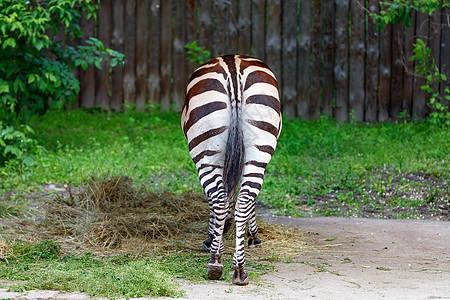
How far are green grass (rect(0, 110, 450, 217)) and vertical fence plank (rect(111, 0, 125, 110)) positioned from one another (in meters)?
0.49

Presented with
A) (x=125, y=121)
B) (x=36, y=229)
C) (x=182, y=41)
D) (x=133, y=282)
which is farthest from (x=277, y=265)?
(x=182, y=41)

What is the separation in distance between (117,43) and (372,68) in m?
5.06

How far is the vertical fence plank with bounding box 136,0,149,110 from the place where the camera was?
39.9 feet

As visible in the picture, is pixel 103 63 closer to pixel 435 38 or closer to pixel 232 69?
pixel 435 38

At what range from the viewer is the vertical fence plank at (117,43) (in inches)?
477

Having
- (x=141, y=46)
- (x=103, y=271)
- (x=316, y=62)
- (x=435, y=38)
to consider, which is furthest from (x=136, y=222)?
(x=435, y=38)

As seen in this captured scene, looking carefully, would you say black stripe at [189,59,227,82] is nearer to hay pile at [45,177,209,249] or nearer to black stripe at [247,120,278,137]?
black stripe at [247,120,278,137]

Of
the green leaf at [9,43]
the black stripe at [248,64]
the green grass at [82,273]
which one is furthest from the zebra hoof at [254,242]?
the green leaf at [9,43]

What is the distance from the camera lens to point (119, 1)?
39.7 feet

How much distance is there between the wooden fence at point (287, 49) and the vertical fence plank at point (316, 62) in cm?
2

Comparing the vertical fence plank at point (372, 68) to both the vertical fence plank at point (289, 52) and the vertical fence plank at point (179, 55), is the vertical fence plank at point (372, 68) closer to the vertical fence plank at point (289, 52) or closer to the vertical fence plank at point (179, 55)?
the vertical fence plank at point (289, 52)

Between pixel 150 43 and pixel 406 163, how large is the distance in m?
5.80

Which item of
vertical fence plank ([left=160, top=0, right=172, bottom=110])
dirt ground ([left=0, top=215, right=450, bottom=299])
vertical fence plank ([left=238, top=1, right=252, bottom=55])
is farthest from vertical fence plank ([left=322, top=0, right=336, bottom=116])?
dirt ground ([left=0, top=215, right=450, bottom=299])

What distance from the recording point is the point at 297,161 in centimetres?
927
